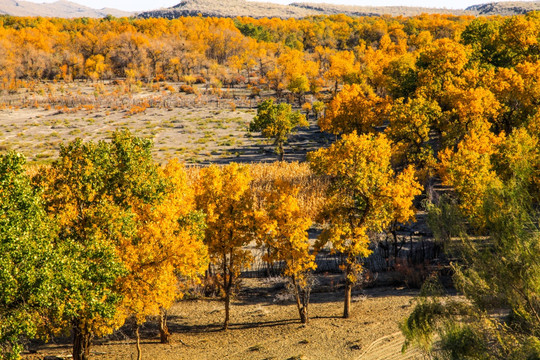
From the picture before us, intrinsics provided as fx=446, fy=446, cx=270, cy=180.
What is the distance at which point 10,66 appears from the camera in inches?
4771

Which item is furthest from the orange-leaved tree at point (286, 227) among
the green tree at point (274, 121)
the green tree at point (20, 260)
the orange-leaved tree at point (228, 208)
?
the green tree at point (274, 121)

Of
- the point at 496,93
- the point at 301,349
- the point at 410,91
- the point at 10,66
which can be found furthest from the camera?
the point at 10,66

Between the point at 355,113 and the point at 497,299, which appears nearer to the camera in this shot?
the point at 497,299

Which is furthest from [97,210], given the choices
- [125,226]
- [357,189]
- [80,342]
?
[357,189]

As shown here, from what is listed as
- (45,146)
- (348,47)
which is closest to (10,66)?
(45,146)

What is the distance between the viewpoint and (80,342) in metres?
19.6

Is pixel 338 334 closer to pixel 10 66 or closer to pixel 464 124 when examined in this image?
pixel 464 124

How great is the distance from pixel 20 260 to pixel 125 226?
481cm

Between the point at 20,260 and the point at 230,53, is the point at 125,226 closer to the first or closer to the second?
the point at 20,260

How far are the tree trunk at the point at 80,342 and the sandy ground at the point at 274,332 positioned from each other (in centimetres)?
188

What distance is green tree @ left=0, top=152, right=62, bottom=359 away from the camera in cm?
1388

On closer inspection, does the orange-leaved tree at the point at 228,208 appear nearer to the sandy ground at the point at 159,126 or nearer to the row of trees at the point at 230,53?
the sandy ground at the point at 159,126

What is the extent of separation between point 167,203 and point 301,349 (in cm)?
1056

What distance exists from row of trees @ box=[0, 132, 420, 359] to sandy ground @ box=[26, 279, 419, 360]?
1.40 meters
